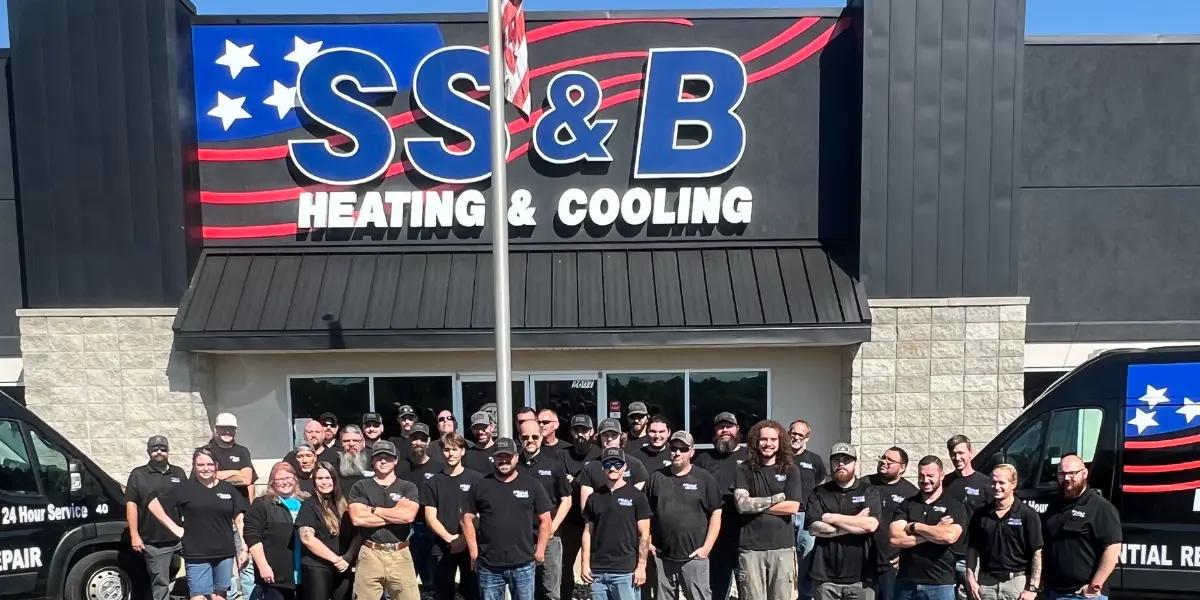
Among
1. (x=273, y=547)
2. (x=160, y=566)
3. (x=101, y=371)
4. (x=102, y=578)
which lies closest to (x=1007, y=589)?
(x=273, y=547)

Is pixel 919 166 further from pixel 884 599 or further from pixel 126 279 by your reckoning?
pixel 126 279

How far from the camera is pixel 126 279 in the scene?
977 centimetres

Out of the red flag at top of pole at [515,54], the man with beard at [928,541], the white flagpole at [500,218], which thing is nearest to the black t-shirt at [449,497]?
the white flagpole at [500,218]

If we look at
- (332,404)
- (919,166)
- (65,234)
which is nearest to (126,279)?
(65,234)

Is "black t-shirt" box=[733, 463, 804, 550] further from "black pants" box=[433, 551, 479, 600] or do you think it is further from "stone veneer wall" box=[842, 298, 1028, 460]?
"stone veneer wall" box=[842, 298, 1028, 460]

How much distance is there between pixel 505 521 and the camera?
5402 millimetres

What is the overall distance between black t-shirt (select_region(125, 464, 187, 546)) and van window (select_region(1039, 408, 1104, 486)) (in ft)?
24.2

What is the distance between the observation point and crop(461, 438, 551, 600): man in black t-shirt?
5414mm

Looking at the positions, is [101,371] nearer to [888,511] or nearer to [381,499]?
[381,499]

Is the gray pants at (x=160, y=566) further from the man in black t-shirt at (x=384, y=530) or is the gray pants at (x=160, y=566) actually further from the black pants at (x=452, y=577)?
the black pants at (x=452, y=577)

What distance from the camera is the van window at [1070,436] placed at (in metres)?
6.24

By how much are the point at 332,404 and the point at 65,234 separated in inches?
159

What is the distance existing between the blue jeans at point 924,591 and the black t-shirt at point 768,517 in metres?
0.83

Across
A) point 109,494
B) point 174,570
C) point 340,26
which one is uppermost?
point 340,26
